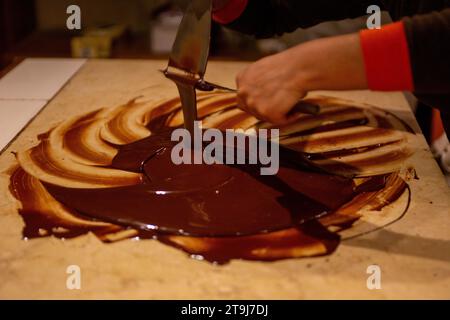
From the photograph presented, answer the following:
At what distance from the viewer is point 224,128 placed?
1374 millimetres

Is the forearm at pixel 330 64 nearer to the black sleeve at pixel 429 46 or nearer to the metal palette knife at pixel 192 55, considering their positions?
the black sleeve at pixel 429 46

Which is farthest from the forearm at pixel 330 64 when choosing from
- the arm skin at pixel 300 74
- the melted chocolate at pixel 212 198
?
the melted chocolate at pixel 212 198

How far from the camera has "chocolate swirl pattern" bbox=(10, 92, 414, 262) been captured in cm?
95

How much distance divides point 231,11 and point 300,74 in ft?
1.92

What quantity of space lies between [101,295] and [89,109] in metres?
0.77

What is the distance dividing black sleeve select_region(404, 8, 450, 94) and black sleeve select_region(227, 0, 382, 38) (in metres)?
0.58

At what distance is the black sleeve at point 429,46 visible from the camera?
0.85m

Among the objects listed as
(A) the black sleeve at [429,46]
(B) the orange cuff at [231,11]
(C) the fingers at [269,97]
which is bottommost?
(C) the fingers at [269,97]

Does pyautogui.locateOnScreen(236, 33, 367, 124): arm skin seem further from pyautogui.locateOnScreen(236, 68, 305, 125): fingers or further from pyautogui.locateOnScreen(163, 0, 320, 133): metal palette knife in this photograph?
pyautogui.locateOnScreen(163, 0, 320, 133): metal palette knife

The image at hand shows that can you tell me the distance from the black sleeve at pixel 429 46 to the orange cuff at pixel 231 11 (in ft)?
2.07

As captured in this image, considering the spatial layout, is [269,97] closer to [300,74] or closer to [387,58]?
[300,74]

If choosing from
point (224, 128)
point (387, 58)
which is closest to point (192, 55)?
point (224, 128)

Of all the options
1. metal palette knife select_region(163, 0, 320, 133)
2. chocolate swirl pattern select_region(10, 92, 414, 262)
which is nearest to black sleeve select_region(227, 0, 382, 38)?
chocolate swirl pattern select_region(10, 92, 414, 262)
